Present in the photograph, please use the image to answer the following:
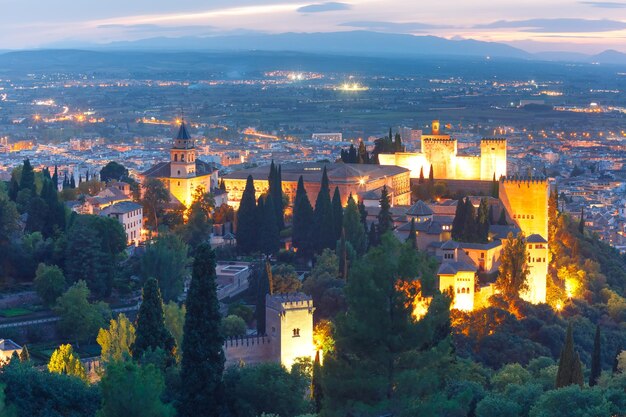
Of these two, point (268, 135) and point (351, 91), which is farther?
point (351, 91)

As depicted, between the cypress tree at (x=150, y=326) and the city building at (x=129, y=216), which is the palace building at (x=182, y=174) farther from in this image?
the cypress tree at (x=150, y=326)

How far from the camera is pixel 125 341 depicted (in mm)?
24484

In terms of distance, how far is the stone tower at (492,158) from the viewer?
4603 cm

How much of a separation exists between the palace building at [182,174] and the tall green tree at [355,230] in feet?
23.6

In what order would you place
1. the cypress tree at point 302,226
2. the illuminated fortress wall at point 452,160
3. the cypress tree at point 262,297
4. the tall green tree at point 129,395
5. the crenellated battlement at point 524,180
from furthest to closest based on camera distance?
the illuminated fortress wall at point 452,160
the crenellated battlement at point 524,180
the cypress tree at point 302,226
the cypress tree at point 262,297
the tall green tree at point 129,395

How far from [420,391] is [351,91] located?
162 meters

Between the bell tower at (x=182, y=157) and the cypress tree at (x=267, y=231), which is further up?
the bell tower at (x=182, y=157)

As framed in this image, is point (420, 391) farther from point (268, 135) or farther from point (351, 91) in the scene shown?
point (351, 91)

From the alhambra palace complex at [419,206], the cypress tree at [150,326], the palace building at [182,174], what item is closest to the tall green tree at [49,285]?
the alhambra palace complex at [419,206]

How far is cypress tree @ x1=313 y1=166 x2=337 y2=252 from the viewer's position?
36.0m

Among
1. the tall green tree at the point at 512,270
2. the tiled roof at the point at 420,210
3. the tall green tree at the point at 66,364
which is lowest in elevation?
the tall green tree at the point at 512,270

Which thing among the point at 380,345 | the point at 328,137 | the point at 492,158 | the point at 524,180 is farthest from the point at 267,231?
the point at 328,137

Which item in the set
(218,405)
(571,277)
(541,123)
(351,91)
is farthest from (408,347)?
(351,91)

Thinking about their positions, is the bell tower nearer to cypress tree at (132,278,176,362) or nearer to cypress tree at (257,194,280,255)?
cypress tree at (257,194,280,255)
